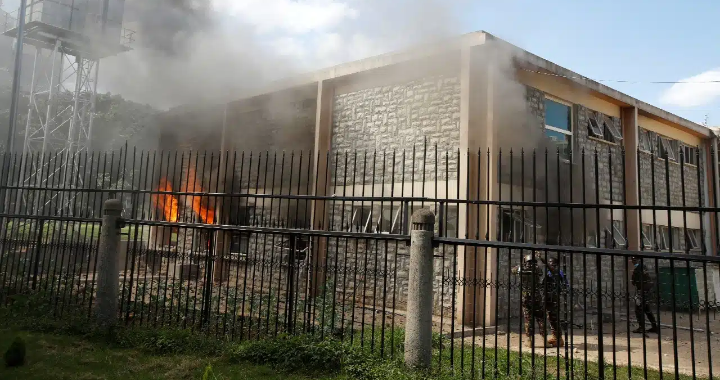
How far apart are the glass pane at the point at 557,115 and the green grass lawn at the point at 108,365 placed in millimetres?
9438

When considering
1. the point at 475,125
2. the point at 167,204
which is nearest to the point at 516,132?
the point at 475,125

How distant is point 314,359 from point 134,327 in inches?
121

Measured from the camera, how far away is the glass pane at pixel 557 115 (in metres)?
11.6

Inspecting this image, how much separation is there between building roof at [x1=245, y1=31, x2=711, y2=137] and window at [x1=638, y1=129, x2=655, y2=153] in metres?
0.58

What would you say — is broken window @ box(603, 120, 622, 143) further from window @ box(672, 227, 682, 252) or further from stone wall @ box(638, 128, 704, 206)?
window @ box(672, 227, 682, 252)

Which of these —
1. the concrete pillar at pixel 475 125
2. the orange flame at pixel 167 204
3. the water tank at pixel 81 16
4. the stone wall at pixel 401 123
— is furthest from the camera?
the water tank at pixel 81 16

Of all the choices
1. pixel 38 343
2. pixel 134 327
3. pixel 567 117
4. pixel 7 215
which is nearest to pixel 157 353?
pixel 134 327

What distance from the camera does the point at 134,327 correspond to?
6629 mm

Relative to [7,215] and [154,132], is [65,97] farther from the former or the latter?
[7,215]

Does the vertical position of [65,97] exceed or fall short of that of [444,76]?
it exceeds it

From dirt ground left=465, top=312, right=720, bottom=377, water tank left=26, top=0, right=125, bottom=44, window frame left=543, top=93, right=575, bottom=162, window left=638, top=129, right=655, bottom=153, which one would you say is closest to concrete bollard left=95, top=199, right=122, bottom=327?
dirt ground left=465, top=312, right=720, bottom=377

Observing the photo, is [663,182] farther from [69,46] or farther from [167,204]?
[69,46]

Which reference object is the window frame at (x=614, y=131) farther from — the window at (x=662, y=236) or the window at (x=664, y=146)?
the window at (x=662, y=236)

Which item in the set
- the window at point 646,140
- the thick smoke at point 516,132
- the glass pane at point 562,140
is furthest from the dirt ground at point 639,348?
the window at point 646,140
